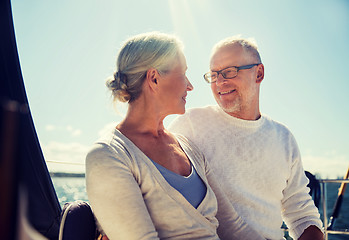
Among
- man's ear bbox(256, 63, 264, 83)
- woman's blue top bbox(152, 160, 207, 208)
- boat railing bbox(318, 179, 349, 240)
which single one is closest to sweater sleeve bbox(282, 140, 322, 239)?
man's ear bbox(256, 63, 264, 83)

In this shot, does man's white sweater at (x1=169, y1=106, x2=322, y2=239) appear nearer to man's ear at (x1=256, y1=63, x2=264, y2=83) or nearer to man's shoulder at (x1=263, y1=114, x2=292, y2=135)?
man's shoulder at (x1=263, y1=114, x2=292, y2=135)

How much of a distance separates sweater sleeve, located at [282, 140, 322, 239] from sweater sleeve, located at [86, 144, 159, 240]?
1.29m

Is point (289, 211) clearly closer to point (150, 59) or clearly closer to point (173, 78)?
point (173, 78)

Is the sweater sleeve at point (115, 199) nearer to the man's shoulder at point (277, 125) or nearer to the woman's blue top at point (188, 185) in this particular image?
the woman's blue top at point (188, 185)

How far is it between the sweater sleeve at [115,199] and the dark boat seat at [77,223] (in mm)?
45

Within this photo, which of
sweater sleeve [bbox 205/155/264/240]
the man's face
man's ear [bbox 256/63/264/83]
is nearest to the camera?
sweater sleeve [bbox 205/155/264/240]

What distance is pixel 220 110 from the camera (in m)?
2.19

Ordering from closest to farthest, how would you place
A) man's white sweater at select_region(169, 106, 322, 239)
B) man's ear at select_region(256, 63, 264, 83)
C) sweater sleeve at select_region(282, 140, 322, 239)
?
1. man's white sweater at select_region(169, 106, 322, 239)
2. sweater sleeve at select_region(282, 140, 322, 239)
3. man's ear at select_region(256, 63, 264, 83)

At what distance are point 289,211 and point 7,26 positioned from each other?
2224 mm

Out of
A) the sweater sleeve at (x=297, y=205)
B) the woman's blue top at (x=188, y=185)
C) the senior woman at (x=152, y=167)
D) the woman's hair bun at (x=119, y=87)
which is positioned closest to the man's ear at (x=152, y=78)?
the senior woman at (x=152, y=167)

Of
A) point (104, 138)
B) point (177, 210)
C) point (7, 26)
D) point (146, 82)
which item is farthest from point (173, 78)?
point (7, 26)

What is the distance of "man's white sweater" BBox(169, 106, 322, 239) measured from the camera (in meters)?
1.92

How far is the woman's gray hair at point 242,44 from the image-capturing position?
2213mm

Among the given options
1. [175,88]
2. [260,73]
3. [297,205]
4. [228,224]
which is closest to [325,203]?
[297,205]
